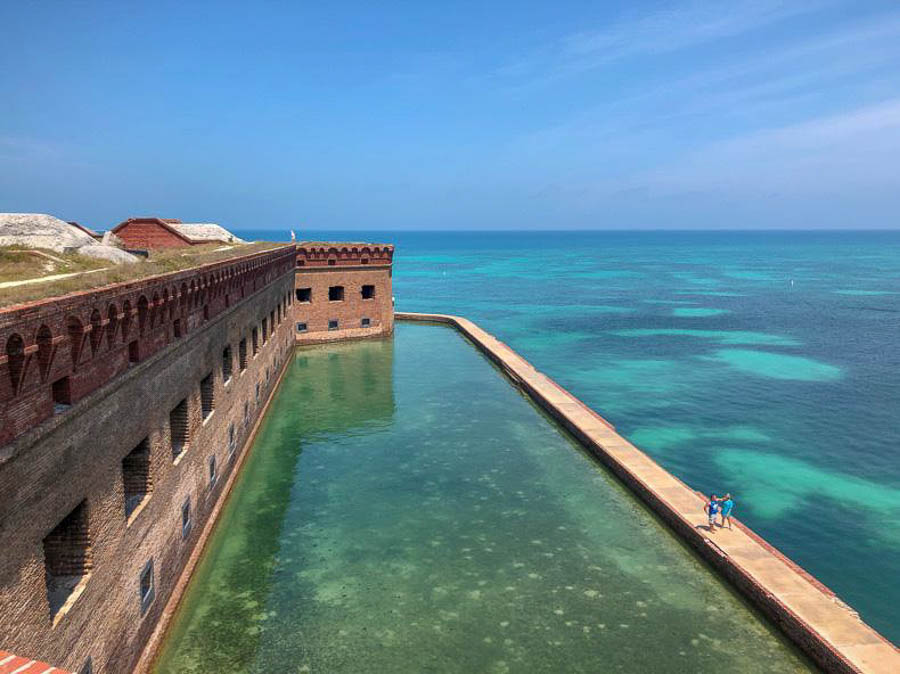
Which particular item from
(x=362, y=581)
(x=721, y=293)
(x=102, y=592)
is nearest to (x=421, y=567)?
(x=362, y=581)

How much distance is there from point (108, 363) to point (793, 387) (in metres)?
33.7

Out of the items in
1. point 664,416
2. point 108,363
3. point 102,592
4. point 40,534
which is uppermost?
point 108,363

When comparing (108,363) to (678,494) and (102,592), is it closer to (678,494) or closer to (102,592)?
(102,592)

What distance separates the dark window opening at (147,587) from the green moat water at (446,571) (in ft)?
3.33

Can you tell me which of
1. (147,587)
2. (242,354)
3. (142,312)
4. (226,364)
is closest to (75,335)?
(142,312)

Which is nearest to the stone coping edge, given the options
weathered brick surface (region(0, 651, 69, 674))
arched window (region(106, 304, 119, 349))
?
arched window (region(106, 304, 119, 349))

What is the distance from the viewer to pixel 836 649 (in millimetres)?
10406

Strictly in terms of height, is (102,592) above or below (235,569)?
above

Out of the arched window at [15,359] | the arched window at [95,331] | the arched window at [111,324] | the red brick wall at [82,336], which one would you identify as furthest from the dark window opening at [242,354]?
the arched window at [15,359]

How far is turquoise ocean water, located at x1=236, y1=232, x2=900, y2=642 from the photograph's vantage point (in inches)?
688

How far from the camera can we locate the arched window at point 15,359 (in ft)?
20.8

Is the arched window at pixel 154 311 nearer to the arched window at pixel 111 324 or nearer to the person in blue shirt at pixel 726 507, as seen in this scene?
the arched window at pixel 111 324

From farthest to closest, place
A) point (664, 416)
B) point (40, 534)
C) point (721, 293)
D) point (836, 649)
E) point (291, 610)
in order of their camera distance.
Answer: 1. point (721, 293)
2. point (664, 416)
3. point (291, 610)
4. point (836, 649)
5. point (40, 534)

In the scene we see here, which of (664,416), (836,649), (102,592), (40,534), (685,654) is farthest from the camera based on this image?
(664,416)
